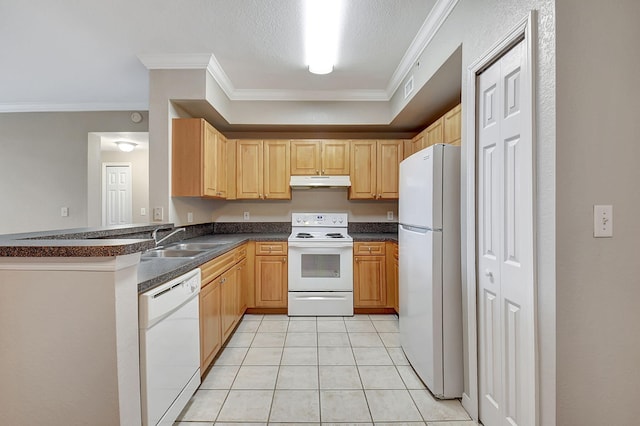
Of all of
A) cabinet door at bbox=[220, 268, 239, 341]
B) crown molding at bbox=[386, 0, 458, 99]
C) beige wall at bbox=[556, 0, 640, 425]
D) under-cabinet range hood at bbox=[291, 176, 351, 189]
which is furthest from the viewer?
under-cabinet range hood at bbox=[291, 176, 351, 189]

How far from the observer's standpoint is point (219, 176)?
354 centimetres

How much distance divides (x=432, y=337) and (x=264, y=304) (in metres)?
2.14

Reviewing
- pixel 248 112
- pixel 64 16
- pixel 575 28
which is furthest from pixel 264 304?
pixel 575 28

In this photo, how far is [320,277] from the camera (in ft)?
11.7

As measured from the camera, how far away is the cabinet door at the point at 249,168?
390cm

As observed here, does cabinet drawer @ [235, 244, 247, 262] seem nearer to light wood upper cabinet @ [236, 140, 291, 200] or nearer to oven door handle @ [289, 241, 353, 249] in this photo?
A: oven door handle @ [289, 241, 353, 249]

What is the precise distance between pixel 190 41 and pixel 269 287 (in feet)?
8.38

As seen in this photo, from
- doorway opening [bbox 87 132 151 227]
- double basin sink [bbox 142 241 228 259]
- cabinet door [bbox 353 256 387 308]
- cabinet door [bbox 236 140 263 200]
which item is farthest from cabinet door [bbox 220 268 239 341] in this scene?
doorway opening [bbox 87 132 151 227]

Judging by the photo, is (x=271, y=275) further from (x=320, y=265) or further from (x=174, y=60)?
(x=174, y=60)

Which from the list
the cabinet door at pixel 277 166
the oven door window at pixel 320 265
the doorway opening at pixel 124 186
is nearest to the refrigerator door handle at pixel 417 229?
the oven door window at pixel 320 265

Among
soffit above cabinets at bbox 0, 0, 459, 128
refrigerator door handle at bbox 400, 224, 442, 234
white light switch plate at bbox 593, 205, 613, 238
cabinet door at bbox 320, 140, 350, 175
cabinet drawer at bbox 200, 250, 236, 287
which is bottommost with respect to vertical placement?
cabinet drawer at bbox 200, 250, 236, 287

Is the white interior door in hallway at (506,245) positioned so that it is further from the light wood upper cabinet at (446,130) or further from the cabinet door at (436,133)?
the cabinet door at (436,133)

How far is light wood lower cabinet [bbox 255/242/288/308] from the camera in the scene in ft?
11.8

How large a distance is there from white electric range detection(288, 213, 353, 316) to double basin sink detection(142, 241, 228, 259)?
40.5 inches
